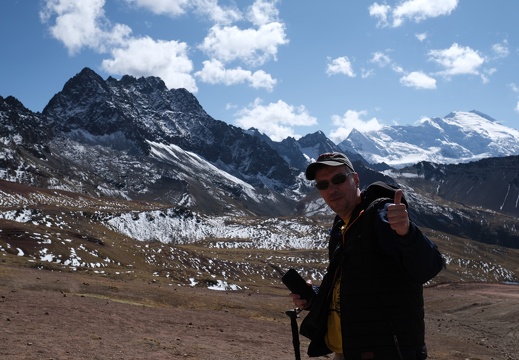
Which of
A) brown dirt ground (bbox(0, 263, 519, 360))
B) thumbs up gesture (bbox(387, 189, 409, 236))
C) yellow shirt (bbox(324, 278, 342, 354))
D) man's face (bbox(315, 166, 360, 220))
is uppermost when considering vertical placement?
man's face (bbox(315, 166, 360, 220))

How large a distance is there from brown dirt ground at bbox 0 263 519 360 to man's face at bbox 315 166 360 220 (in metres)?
12.7

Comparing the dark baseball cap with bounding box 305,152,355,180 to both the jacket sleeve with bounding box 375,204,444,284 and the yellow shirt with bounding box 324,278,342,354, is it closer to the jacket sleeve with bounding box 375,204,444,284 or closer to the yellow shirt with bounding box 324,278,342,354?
the jacket sleeve with bounding box 375,204,444,284

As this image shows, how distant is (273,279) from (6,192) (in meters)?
124

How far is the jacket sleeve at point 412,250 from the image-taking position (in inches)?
207

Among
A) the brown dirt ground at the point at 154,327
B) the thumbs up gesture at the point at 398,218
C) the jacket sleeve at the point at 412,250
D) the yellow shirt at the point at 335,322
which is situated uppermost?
the thumbs up gesture at the point at 398,218

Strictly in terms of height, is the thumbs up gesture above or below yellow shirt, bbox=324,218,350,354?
above

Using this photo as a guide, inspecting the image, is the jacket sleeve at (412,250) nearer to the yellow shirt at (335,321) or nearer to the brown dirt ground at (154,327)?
the yellow shirt at (335,321)

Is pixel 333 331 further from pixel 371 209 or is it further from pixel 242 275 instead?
pixel 242 275

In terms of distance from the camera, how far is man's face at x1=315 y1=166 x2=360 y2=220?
21.4 feet

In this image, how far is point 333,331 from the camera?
6441 millimetres

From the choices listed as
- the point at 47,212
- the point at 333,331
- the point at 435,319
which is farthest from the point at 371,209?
the point at 47,212

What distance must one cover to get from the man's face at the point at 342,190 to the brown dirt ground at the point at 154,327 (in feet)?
41.7

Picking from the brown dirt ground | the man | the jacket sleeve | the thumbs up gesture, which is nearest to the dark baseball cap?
the man

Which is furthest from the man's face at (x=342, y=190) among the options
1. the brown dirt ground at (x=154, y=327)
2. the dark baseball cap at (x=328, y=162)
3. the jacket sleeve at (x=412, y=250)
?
the brown dirt ground at (x=154, y=327)
